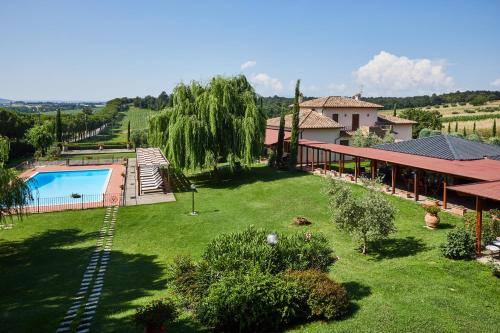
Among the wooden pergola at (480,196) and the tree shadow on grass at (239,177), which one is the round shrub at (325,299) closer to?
the wooden pergola at (480,196)

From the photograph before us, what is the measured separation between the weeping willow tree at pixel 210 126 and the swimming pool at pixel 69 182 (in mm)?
7642

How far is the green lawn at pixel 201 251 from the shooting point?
9492 mm

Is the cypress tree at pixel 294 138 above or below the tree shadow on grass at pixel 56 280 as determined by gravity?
above

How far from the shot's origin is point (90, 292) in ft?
41.2

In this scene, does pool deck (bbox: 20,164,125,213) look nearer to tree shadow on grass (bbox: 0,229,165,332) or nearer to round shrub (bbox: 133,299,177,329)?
tree shadow on grass (bbox: 0,229,165,332)

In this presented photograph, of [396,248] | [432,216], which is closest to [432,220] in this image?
[432,216]

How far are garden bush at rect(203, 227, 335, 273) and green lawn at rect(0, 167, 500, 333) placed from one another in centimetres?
111

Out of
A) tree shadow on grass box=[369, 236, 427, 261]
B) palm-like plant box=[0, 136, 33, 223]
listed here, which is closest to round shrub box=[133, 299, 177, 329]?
tree shadow on grass box=[369, 236, 427, 261]

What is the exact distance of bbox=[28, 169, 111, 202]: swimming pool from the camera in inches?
1289

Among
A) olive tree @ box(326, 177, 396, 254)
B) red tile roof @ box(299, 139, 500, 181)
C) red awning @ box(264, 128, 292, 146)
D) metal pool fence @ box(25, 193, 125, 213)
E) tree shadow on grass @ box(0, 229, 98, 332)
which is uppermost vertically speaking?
red awning @ box(264, 128, 292, 146)

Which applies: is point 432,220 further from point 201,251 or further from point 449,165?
point 201,251

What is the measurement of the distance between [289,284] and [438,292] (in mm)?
4391

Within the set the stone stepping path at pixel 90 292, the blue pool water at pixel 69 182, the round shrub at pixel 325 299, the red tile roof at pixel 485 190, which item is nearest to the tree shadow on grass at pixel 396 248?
the red tile roof at pixel 485 190

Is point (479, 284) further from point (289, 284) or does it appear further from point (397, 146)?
point (397, 146)
